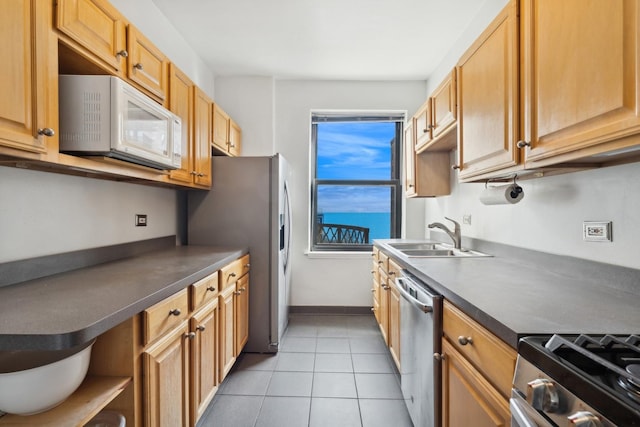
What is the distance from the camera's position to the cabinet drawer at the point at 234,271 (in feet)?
6.45

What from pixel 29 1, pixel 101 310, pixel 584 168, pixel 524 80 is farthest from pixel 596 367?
A: pixel 29 1

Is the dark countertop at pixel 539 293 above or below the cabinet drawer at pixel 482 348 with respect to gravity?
above

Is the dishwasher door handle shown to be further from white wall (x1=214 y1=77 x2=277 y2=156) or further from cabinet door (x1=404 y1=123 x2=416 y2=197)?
white wall (x1=214 y1=77 x2=277 y2=156)

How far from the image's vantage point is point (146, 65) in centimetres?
168

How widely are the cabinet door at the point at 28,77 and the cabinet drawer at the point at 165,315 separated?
68 cm

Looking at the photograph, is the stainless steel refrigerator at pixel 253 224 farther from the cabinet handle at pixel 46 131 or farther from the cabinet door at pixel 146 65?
the cabinet handle at pixel 46 131

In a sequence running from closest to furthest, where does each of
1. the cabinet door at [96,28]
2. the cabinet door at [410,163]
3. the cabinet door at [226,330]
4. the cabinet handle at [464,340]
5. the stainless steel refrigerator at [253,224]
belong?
the cabinet handle at [464,340] → the cabinet door at [96,28] → the cabinet door at [226,330] → the stainless steel refrigerator at [253,224] → the cabinet door at [410,163]

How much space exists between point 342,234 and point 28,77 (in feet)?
10.2

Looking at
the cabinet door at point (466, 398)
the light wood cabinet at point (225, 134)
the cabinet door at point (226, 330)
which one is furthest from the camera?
the light wood cabinet at point (225, 134)

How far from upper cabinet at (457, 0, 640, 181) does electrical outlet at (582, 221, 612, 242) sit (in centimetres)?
25

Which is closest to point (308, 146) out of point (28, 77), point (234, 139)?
point (234, 139)

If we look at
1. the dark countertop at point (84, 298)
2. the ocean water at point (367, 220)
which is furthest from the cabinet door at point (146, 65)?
the ocean water at point (367, 220)

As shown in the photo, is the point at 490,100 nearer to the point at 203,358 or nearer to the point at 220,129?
the point at 203,358

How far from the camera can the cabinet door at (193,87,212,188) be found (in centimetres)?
230
